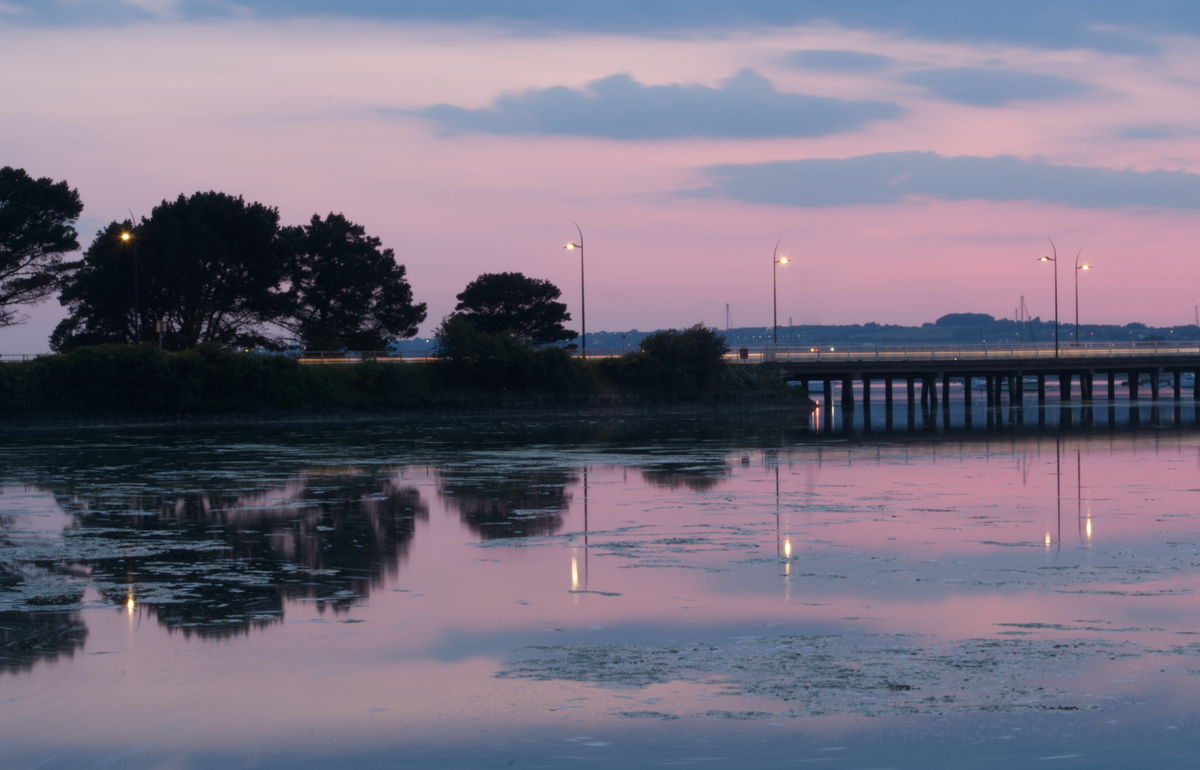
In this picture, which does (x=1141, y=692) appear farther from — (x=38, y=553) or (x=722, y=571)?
(x=38, y=553)

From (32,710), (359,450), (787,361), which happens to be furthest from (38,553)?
(787,361)

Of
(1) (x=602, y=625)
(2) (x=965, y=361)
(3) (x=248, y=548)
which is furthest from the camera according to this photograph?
(2) (x=965, y=361)

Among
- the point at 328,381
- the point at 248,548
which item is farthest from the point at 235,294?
the point at 248,548

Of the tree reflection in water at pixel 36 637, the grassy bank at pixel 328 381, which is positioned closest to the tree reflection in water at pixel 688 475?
the tree reflection in water at pixel 36 637

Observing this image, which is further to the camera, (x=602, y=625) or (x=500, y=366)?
(x=500, y=366)

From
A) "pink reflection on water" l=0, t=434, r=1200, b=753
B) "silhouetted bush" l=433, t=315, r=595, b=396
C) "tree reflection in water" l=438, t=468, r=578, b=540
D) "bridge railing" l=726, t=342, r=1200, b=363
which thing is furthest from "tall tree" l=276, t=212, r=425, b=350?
"pink reflection on water" l=0, t=434, r=1200, b=753

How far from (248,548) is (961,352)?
248 ft

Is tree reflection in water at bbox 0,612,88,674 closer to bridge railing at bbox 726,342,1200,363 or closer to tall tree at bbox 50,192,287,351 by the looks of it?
tall tree at bbox 50,192,287,351

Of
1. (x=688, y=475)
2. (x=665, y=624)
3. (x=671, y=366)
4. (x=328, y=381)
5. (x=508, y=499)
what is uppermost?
(x=671, y=366)

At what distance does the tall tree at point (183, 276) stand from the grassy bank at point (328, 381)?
418 inches

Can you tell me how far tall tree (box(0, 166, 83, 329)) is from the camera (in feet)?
222

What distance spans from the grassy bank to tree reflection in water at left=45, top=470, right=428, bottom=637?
3490cm

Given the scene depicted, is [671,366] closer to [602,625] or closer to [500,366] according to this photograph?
[500,366]

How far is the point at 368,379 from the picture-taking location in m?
65.9
